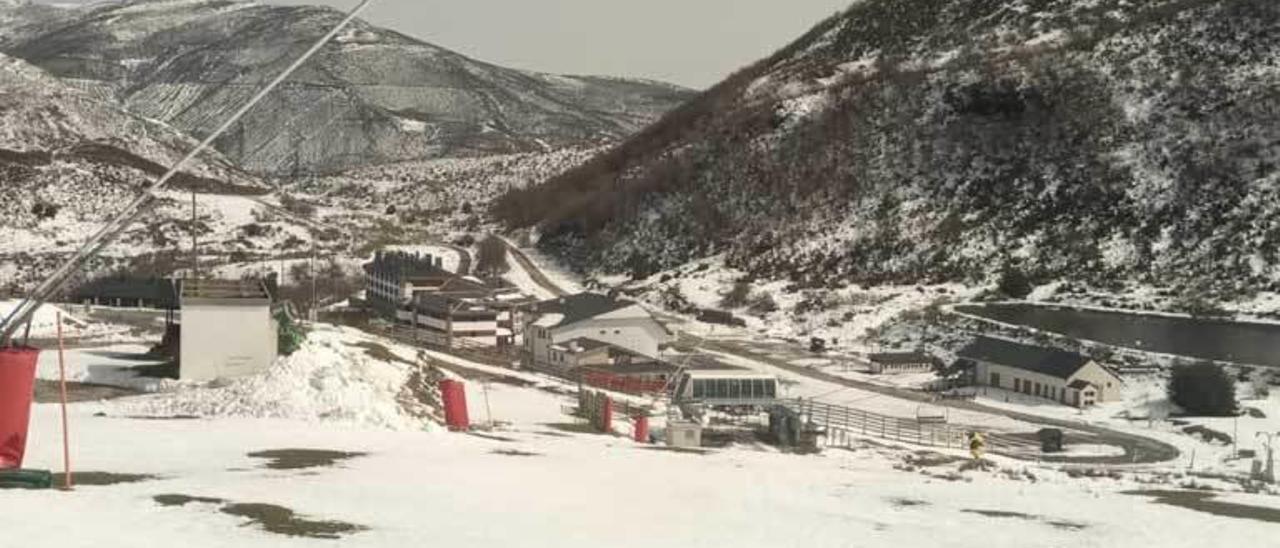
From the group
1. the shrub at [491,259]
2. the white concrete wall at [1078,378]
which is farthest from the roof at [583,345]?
the shrub at [491,259]

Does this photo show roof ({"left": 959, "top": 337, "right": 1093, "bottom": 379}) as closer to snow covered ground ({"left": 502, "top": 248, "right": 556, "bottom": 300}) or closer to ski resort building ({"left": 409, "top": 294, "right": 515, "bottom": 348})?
ski resort building ({"left": 409, "top": 294, "right": 515, "bottom": 348})

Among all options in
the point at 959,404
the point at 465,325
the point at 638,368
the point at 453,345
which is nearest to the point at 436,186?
the point at 465,325

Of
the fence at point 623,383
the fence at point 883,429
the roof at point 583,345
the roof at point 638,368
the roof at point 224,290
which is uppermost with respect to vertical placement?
the roof at point 224,290

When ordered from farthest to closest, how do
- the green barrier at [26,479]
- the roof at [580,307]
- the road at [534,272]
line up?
the road at [534,272], the roof at [580,307], the green barrier at [26,479]

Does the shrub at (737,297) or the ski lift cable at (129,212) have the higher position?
the ski lift cable at (129,212)

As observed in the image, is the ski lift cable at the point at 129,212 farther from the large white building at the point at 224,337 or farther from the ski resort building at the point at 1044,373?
the ski resort building at the point at 1044,373

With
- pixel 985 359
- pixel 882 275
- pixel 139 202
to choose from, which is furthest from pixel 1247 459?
pixel 882 275

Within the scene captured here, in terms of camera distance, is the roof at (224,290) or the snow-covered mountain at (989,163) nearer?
the roof at (224,290)

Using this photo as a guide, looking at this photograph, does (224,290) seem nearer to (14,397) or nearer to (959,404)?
(14,397)
